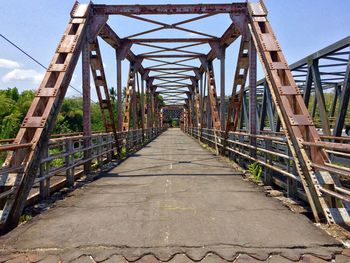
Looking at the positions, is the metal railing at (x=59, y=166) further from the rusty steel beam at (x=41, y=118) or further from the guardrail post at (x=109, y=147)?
the rusty steel beam at (x=41, y=118)

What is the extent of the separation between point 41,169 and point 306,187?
4.83 metres

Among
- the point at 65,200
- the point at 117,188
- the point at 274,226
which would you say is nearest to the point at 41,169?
the point at 65,200

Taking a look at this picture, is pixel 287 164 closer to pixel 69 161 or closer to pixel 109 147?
pixel 69 161

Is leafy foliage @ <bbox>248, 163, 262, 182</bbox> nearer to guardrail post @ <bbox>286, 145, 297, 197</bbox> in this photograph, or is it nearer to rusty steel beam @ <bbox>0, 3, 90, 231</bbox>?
guardrail post @ <bbox>286, 145, 297, 197</bbox>

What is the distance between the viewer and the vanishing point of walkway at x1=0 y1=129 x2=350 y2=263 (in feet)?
11.8

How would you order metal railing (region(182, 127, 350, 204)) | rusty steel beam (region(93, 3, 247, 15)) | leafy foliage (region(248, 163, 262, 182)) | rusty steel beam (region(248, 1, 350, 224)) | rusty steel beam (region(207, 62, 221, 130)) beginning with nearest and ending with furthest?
metal railing (region(182, 127, 350, 204)), rusty steel beam (region(248, 1, 350, 224)), leafy foliage (region(248, 163, 262, 182)), rusty steel beam (region(93, 3, 247, 15)), rusty steel beam (region(207, 62, 221, 130))

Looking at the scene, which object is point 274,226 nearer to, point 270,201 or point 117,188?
point 270,201

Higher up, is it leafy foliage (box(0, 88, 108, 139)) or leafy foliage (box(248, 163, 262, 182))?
leafy foliage (box(0, 88, 108, 139))

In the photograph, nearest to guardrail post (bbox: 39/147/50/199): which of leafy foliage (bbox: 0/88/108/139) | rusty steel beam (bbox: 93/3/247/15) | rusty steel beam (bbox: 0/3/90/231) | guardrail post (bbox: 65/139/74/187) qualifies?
rusty steel beam (bbox: 0/3/90/231)

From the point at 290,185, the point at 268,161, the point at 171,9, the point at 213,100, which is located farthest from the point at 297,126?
the point at 213,100

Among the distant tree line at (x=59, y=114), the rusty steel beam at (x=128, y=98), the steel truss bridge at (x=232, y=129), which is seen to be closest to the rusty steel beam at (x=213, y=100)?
the steel truss bridge at (x=232, y=129)

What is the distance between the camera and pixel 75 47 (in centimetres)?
848

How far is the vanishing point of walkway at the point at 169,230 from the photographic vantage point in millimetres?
3607

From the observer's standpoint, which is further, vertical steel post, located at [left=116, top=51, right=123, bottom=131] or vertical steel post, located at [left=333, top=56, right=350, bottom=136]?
vertical steel post, located at [left=116, top=51, right=123, bottom=131]
